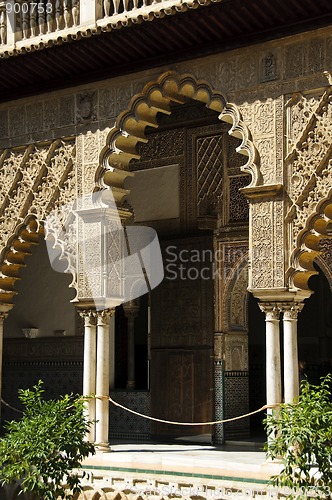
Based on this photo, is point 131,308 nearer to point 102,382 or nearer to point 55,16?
point 102,382

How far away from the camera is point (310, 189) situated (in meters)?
7.99

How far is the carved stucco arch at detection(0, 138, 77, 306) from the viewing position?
9.70m

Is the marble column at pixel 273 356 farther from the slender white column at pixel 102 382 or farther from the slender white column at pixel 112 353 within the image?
the slender white column at pixel 112 353

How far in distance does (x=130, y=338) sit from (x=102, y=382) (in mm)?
3078

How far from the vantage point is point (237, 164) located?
35.2 feet

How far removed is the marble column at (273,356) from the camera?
8.02m

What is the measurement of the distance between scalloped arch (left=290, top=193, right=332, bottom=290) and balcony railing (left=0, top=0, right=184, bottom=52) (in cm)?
235

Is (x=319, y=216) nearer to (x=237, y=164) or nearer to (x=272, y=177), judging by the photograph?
(x=272, y=177)

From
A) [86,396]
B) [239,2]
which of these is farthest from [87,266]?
[239,2]

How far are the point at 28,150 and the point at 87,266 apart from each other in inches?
62.5

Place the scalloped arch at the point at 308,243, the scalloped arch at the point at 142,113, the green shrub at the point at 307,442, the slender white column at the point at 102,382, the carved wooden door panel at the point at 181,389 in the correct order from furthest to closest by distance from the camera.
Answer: the carved wooden door panel at the point at 181,389
the slender white column at the point at 102,382
the scalloped arch at the point at 142,113
the scalloped arch at the point at 308,243
the green shrub at the point at 307,442

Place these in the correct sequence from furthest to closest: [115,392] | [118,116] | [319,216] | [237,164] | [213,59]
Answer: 1. [115,392]
2. [237,164]
3. [118,116]
4. [213,59]
5. [319,216]

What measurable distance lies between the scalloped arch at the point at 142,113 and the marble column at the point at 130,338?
283 centimetres

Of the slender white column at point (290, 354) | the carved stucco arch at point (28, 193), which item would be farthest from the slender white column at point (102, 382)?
the slender white column at point (290, 354)
